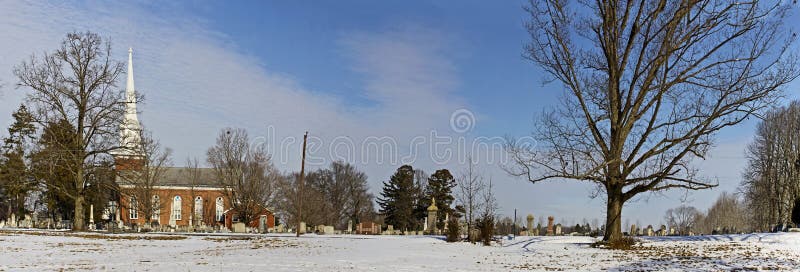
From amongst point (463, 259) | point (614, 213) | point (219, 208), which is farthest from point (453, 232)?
point (219, 208)

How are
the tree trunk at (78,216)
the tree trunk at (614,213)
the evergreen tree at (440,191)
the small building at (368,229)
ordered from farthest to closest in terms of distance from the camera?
the evergreen tree at (440,191) → the small building at (368,229) → the tree trunk at (78,216) → the tree trunk at (614,213)

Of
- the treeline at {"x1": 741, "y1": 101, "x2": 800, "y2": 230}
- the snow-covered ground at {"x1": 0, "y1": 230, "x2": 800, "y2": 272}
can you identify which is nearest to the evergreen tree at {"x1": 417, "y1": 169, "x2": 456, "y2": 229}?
the treeline at {"x1": 741, "y1": 101, "x2": 800, "y2": 230}

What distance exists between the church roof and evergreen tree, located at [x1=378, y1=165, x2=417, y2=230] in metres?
20.2

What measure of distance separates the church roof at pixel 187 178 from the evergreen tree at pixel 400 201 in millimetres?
20180

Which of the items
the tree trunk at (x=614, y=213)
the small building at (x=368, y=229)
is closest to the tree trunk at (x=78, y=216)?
the small building at (x=368, y=229)

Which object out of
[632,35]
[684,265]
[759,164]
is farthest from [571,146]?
[759,164]

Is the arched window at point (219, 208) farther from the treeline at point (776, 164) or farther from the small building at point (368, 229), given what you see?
the treeline at point (776, 164)

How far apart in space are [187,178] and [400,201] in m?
26.8

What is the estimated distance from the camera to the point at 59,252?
1862 centimetres

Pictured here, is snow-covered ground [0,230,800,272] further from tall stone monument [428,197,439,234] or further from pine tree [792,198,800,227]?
tall stone monument [428,197,439,234]

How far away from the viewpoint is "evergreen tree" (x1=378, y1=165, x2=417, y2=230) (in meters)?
64.2

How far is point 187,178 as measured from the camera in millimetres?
72250

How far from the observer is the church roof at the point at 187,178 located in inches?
2744

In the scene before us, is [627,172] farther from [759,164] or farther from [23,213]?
[23,213]
